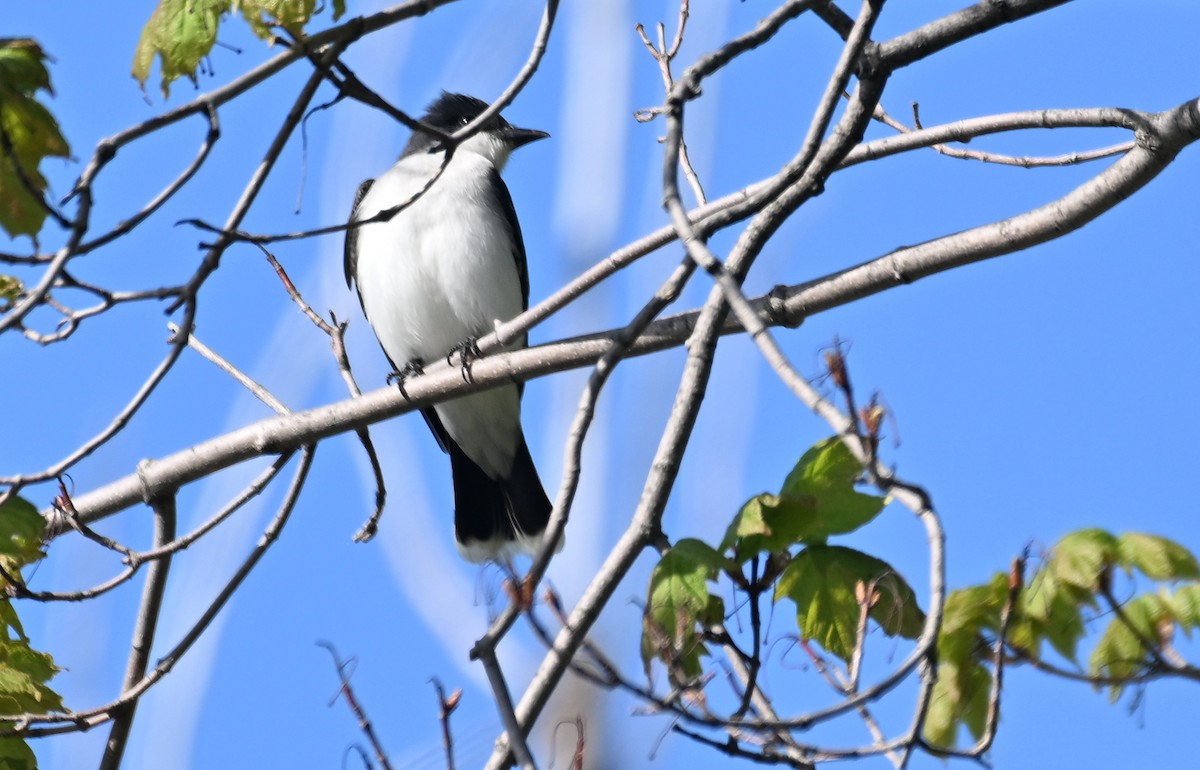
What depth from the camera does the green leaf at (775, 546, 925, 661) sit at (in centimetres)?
315

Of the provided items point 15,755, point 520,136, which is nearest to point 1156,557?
point 15,755

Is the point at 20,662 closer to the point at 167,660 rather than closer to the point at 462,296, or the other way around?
the point at 167,660

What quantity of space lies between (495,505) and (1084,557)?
14.8 ft

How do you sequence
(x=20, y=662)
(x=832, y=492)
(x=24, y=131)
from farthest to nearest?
1. (x=20, y=662)
2. (x=832, y=492)
3. (x=24, y=131)

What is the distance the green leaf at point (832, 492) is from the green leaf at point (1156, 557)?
54 centimetres

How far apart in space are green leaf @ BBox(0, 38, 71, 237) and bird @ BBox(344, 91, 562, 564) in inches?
143

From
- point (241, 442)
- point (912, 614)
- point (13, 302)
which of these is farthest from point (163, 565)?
point (912, 614)

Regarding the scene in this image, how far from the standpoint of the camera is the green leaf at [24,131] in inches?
118

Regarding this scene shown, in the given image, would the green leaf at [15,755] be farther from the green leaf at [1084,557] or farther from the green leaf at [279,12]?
the green leaf at [1084,557]

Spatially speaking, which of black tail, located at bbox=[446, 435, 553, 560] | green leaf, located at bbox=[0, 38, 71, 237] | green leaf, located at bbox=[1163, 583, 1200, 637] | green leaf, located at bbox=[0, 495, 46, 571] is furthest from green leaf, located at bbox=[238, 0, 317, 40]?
black tail, located at bbox=[446, 435, 553, 560]

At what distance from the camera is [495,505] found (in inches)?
290

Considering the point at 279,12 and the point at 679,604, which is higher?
the point at 279,12

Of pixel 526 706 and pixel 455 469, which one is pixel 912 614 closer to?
pixel 526 706

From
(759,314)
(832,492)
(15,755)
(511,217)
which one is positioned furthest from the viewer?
(511,217)
